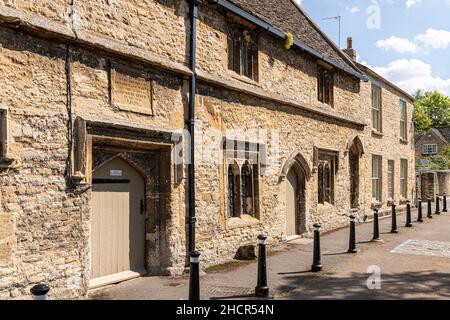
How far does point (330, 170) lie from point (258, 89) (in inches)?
211

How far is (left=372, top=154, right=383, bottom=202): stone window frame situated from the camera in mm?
18219

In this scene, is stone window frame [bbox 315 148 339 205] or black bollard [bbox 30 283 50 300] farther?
stone window frame [bbox 315 148 339 205]

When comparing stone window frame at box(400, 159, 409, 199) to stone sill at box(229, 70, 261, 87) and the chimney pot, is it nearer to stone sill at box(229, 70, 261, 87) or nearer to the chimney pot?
the chimney pot

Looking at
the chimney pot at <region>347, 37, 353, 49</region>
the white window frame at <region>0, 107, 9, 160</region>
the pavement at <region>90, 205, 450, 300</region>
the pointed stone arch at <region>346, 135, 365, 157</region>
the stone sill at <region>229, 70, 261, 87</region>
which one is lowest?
the pavement at <region>90, 205, 450, 300</region>

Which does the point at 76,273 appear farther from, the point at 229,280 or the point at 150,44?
the point at 150,44

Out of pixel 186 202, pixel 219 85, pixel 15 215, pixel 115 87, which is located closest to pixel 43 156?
pixel 15 215

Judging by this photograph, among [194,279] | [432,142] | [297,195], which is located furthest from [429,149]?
[194,279]

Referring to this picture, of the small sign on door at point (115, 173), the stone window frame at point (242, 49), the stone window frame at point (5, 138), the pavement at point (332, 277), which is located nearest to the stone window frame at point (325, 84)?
the stone window frame at point (242, 49)

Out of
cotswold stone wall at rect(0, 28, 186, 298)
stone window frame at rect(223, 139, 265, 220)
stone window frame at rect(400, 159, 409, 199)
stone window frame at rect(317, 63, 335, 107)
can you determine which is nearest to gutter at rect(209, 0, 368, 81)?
stone window frame at rect(317, 63, 335, 107)

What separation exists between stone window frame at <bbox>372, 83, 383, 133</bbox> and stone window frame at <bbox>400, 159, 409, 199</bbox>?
161 inches

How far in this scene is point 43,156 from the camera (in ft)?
18.5

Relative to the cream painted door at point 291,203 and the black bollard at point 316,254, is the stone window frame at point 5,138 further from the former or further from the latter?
the cream painted door at point 291,203

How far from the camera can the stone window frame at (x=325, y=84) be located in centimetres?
1388

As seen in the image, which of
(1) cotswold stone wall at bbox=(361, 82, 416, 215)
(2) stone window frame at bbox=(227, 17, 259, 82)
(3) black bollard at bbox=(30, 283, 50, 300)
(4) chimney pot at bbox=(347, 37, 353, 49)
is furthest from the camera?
(4) chimney pot at bbox=(347, 37, 353, 49)
